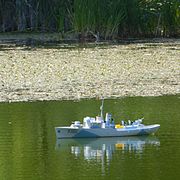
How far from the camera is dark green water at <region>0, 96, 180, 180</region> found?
40.1ft

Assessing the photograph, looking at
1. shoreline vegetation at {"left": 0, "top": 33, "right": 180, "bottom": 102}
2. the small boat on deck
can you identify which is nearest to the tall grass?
shoreline vegetation at {"left": 0, "top": 33, "right": 180, "bottom": 102}

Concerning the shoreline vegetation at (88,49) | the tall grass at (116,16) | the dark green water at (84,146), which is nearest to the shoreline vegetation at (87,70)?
the shoreline vegetation at (88,49)

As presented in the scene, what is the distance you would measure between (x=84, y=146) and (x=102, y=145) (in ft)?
0.97

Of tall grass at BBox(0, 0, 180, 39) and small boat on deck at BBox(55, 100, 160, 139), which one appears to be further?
tall grass at BBox(0, 0, 180, 39)

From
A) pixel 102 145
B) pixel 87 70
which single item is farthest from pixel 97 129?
pixel 87 70

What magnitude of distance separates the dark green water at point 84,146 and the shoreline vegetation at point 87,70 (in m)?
1.20

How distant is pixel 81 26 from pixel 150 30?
2.91m

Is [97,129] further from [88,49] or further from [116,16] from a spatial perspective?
[116,16]

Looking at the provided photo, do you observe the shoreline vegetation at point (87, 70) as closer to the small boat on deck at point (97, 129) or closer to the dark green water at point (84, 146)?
the dark green water at point (84, 146)

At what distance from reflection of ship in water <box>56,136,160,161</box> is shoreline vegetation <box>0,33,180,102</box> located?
4736 millimetres

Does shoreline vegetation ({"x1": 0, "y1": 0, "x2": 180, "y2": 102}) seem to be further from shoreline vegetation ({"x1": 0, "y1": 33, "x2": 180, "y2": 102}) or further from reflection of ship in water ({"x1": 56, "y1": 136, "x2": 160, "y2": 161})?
reflection of ship in water ({"x1": 56, "y1": 136, "x2": 160, "y2": 161})

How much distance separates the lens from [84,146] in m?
14.2

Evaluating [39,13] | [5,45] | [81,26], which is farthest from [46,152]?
[39,13]

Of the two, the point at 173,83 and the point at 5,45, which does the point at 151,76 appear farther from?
the point at 5,45
